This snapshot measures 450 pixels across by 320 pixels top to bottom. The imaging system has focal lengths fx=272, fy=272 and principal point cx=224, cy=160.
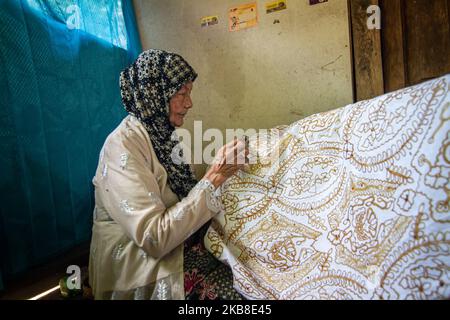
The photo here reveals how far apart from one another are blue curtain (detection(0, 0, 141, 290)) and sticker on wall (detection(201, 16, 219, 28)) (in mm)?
632

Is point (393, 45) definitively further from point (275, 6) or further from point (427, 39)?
point (275, 6)

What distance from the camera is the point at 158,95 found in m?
1.14

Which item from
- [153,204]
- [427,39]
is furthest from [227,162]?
[427,39]

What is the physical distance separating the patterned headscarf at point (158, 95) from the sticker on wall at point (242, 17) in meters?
0.79

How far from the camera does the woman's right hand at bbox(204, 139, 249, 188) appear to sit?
1049mm

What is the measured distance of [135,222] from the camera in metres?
0.88

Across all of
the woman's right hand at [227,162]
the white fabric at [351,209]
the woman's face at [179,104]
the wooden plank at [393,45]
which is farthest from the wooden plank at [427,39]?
the woman's face at [179,104]

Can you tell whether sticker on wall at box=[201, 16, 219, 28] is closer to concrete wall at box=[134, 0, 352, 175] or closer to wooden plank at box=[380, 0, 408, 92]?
concrete wall at box=[134, 0, 352, 175]

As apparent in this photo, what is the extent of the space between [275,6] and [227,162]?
3.72 feet

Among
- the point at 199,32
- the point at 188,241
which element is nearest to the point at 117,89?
the point at 199,32

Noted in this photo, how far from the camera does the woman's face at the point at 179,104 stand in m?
1.18

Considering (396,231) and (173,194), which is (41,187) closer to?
(173,194)

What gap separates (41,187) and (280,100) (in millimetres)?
1446

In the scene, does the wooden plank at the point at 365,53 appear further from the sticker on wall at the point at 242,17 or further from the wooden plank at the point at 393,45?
the sticker on wall at the point at 242,17
